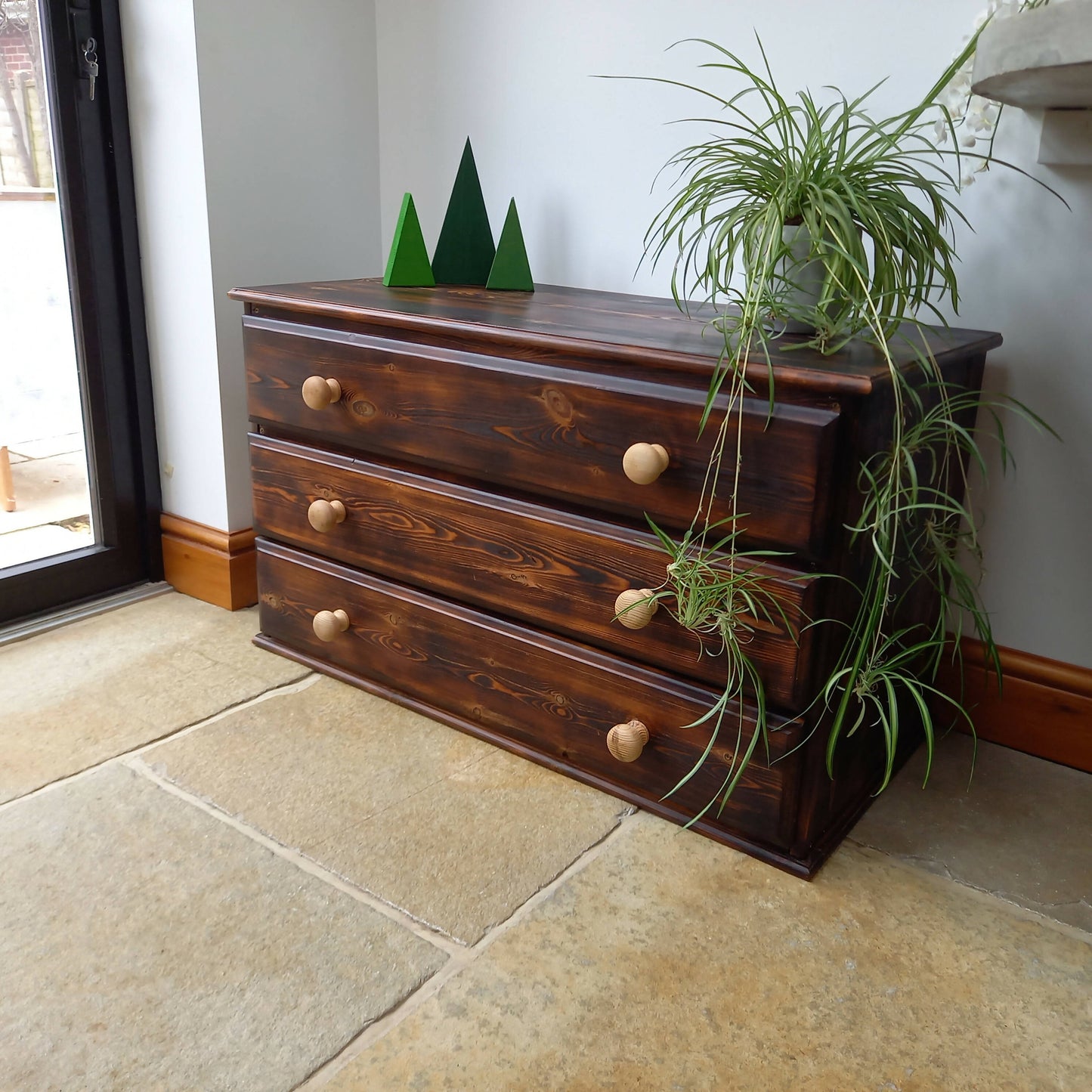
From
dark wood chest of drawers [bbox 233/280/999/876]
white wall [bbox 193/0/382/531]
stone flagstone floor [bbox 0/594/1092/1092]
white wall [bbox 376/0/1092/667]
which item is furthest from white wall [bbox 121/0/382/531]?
stone flagstone floor [bbox 0/594/1092/1092]

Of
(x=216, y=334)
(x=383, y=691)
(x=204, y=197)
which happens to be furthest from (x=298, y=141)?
(x=383, y=691)

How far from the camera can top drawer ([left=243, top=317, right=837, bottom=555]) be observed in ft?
3.82

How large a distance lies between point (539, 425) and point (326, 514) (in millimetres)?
442

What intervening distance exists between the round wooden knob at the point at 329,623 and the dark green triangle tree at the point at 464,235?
2.00ft

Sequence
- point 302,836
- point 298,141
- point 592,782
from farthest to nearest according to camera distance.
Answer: point 298,141, point 592,782, point 302,836

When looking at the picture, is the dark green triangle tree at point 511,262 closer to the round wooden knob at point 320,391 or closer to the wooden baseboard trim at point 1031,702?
the round wooden knob at point 320,391

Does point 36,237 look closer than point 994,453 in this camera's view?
No

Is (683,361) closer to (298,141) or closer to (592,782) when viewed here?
(592,782)

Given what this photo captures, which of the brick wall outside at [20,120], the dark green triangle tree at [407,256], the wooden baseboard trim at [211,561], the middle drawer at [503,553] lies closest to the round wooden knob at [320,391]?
the middle drawer at [503,553]

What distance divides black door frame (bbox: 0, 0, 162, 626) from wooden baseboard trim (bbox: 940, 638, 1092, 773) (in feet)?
5.15

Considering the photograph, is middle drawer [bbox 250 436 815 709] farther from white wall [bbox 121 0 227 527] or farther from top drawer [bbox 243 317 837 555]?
white wall [bbox 121 0 227 527]

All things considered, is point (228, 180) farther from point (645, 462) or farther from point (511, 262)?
point (645, 462)

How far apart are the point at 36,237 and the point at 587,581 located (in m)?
1.24

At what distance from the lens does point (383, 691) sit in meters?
1.68
